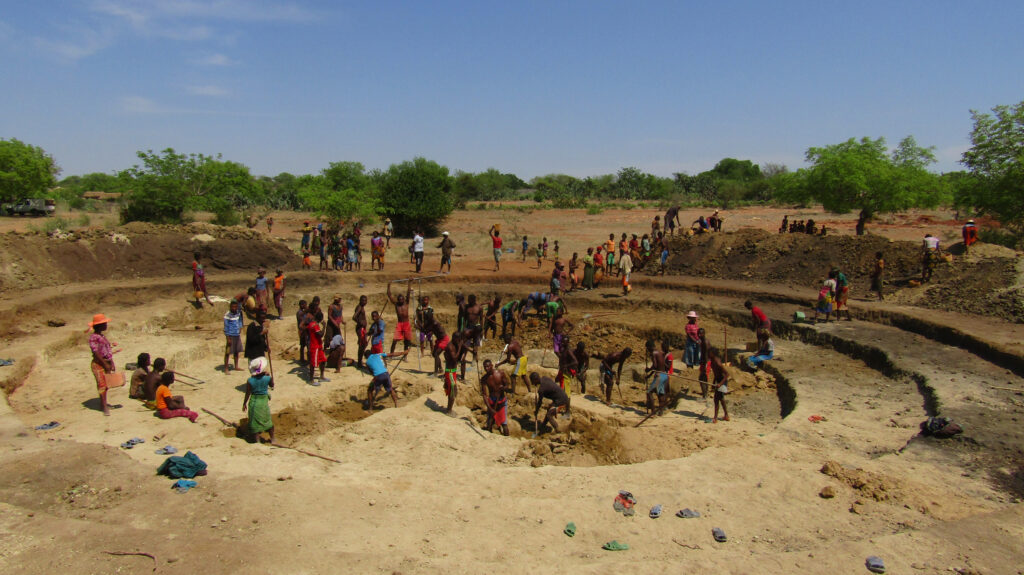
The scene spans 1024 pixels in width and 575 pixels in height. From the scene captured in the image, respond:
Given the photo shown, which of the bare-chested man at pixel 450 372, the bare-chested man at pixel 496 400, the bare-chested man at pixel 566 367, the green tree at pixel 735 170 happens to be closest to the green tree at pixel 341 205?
the bare-chested man at pixel 450 372

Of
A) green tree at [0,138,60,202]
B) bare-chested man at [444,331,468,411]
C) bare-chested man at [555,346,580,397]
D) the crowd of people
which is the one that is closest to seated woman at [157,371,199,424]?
the crowd of people

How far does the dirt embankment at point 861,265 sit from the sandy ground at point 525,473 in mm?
1589

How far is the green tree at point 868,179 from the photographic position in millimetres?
24734

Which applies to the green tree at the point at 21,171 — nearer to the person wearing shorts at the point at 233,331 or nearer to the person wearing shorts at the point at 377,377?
→ the person wearing shorts at the point at 233,331

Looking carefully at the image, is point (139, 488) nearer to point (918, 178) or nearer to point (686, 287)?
point (686, 287)

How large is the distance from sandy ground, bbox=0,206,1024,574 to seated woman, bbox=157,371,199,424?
0.32 meters

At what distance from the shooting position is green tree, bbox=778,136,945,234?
24734 mm

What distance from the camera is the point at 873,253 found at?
2002 centimetres

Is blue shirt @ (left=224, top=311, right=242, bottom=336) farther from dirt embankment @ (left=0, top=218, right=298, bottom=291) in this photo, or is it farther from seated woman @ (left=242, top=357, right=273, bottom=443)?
dirt embankment @ (left=0, top=218, right=298, bottom=291)

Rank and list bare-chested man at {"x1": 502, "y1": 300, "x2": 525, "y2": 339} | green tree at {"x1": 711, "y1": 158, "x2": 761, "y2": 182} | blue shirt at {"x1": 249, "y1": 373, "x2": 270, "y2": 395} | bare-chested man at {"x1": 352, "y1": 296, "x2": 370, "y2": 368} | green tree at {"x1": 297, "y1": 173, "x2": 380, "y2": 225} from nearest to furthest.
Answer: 1. blue shirt at {"x1": 249, "y1": 373, "x2": 270, "y2": 395}
2. bare-chested man at {"x1": 352, "y1": 296, "x2": 370, "y2": 368}
3. bare-chested man at {"x1": 502, "y1": 300, "x2": 525, "y2": 339}
4. green tree at {"x1": 297, "y1": 173, "x2": 380, "y2": 225}
5. green tree at {"x1": 711, "y1": 158, "x2": 761, "y2": 182}

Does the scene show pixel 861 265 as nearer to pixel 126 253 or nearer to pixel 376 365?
pixel 376 365

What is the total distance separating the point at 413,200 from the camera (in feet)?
121

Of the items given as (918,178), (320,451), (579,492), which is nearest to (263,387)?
Answer: (320,451)

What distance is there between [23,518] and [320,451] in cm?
375
